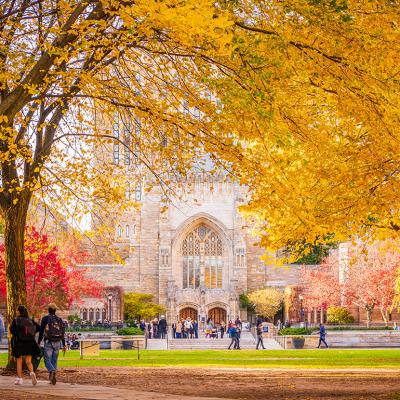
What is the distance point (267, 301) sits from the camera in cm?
6197

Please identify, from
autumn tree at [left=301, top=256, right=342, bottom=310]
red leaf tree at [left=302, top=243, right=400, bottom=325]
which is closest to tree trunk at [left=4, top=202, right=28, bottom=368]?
red leaf tree at [left=302, top=243, right=400, bottom=325]

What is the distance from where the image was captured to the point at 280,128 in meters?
10.5

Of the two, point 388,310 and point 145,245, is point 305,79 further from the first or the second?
point 145,245

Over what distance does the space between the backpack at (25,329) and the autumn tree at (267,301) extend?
48.8m

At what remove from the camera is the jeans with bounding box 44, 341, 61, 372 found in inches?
550

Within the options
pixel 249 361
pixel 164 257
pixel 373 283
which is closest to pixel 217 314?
pixel 164 257

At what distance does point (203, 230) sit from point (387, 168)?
5384 cm

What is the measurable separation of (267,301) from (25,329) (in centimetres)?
4905

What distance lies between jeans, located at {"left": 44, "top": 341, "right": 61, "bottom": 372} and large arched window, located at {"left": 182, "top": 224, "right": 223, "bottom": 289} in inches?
2100

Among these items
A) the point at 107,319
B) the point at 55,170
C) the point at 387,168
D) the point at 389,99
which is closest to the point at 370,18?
the point at 389,99

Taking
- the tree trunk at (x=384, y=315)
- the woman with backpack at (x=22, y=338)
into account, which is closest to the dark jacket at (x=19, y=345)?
the woman with backpack at (x=22, y=338)

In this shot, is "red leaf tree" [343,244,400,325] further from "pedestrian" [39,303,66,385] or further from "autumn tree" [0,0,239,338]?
"pedestrian" [39,303,66,385]

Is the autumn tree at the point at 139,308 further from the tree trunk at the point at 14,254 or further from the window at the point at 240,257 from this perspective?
the tree trunk at the point at 14,254

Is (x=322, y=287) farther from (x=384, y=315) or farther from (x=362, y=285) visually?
(x=384, y=315)
